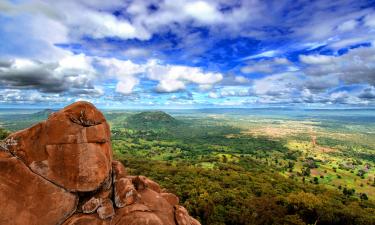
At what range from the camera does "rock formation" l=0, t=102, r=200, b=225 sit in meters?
19.9

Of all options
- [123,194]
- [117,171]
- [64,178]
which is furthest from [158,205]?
[64,178]

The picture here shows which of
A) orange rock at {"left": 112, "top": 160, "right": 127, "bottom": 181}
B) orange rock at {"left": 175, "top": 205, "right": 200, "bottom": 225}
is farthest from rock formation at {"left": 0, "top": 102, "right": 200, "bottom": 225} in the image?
orange rock at {"left": 112, "top": 160, "right": 127, "bottom": 181}

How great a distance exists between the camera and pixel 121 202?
23156 millimetres

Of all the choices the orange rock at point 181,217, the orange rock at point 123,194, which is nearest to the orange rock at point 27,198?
the orange rock at point 123,194

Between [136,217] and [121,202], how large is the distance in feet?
8.28

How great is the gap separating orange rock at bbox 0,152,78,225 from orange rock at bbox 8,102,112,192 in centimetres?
63

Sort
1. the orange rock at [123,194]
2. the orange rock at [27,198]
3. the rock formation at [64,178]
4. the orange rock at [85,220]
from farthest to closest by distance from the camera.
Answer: the orange rock at [123,194] < the orange rock at [85,220] < the rock formation at [64,178] < the orange rock at [27,198]

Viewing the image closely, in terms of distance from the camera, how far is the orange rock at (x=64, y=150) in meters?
21.0

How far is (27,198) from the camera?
65.9 feet

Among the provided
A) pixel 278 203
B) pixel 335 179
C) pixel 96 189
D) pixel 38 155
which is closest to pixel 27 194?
pixel 38 155

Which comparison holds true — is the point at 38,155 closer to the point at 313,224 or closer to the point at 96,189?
the point at 96,189

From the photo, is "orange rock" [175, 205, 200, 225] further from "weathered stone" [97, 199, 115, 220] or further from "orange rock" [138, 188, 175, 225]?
"weathered stone" [97, 199, 115, 220]

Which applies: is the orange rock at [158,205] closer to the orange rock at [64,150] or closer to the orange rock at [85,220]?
the orange rock at [85,220]

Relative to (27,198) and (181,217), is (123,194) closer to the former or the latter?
(181,217)
